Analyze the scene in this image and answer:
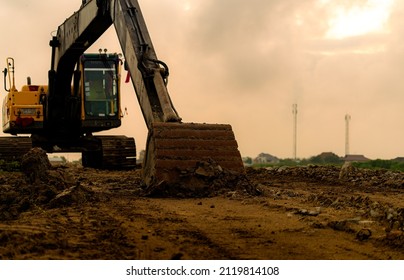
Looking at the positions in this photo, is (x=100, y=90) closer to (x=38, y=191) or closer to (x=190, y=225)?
(x=38, y=191)

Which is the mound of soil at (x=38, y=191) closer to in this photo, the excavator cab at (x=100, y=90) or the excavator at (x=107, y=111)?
the excavator at (x=107, y=111)

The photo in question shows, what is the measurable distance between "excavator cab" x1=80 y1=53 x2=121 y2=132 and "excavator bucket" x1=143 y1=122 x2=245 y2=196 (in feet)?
23.8

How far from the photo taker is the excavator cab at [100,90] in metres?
17.2

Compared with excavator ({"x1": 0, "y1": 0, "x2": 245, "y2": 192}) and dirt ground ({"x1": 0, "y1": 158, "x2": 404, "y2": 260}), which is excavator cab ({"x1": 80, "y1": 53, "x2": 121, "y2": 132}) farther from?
dirt ground ({"x1": 0, "y1": 158, "x2": 404, "y2": 260})

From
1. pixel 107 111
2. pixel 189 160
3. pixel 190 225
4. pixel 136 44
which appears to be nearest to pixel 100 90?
pixel 107 111

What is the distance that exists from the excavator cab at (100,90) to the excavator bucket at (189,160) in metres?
7.26

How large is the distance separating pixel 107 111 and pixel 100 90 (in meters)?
0.56

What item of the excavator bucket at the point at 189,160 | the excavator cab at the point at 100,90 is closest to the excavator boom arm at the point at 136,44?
the excavator bucket at the point at 189,160

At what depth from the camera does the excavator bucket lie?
9570 millimetres

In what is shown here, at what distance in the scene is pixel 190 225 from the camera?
6.85 m

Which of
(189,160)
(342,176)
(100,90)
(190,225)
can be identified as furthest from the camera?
(100,90)

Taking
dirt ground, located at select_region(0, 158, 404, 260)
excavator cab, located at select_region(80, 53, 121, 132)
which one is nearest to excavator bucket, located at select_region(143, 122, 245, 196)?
dirt ground, located at select_region(0, 158, 404, 260)

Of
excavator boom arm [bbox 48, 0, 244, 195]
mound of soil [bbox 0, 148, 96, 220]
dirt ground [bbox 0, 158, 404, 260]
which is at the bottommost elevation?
dirt ground [bbox 0, 158, 404, 260]

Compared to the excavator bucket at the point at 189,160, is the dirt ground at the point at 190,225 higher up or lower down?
lower down
